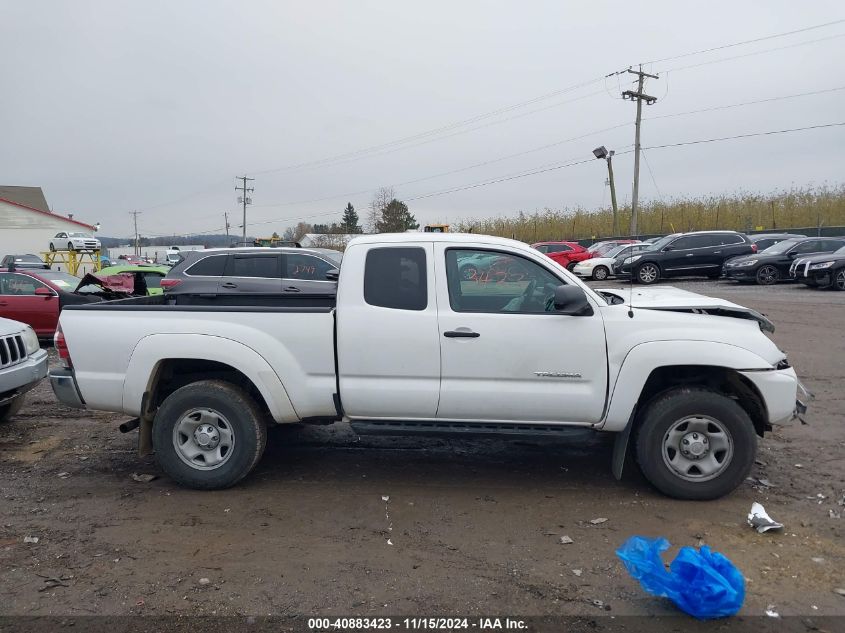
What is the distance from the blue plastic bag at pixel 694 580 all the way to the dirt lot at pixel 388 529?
157 millimetres

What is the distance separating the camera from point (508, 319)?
4656 mm

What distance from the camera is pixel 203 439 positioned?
194 inches

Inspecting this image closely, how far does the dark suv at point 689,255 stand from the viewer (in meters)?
22.5

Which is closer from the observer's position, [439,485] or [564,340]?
[564,340]

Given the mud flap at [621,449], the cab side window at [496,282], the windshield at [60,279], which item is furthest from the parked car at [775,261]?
the windshield at [60,279]

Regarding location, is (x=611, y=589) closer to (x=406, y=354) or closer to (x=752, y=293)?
(x=406, y=354)

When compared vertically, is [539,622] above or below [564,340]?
below

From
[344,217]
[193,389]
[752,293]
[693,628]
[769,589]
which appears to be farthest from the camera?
[344,217]

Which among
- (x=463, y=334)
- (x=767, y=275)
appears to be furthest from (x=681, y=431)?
(x=767, y=275)

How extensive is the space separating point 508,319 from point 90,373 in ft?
10.4

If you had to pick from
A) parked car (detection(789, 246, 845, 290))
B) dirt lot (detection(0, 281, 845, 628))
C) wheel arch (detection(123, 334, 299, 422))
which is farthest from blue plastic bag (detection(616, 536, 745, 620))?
parked car (detection(789, 246, 845, 290))

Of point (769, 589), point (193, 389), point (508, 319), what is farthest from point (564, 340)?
point (193, 389)

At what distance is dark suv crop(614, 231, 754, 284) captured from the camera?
2250cm

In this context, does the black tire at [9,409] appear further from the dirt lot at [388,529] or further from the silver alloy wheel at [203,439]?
the silver alloy wheel at [203,439]
